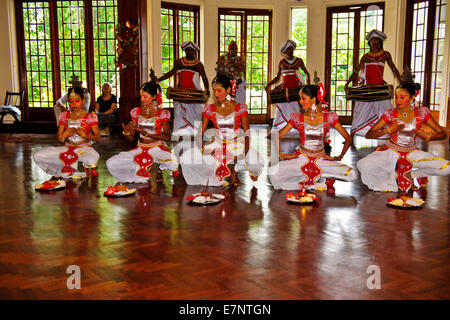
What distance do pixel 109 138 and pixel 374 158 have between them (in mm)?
5559

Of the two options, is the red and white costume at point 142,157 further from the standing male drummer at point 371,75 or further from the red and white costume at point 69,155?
the standing male drummer at point 371,75

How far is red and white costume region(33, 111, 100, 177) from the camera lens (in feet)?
18.6

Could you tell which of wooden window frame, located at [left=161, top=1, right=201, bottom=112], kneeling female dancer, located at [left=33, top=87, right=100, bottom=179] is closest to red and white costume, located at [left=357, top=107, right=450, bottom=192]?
kneeling female dancer, located at [left=33, top=87, right=100, bottom=179]

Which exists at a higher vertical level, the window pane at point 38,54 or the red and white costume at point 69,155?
the window pane at point 38,54

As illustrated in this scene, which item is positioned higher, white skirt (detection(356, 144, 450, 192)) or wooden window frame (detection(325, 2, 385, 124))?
wooden window frame (detection(325, 2, 385, 124))

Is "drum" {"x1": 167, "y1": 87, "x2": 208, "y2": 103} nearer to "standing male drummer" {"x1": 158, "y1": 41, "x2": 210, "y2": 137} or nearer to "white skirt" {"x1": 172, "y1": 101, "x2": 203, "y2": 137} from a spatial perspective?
"standing male drummer" {"x1": 158, "y1": 41, "x2": 210, "y2": 137}

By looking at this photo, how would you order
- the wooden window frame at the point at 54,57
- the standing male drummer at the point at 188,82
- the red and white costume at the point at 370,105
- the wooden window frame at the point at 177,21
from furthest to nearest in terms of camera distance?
the wooden window frame at the point at 177,21, the wooden window frame at the point at 54,57, the red and white costume at the point at 370,105, the standing male drummer at the point at 188,82

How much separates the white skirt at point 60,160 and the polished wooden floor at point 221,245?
0.44 meters

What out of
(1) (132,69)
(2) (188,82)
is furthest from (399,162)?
(1) (132,69)

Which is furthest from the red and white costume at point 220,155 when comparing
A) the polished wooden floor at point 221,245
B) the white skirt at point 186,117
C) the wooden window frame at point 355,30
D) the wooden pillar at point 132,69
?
the wooden window frame at point 355,30

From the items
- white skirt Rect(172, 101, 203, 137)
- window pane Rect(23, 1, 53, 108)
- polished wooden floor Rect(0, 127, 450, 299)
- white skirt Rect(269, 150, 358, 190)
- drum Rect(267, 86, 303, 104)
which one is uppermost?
window pane Rect(23, 1, 53, 108)

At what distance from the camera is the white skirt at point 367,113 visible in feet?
28.5

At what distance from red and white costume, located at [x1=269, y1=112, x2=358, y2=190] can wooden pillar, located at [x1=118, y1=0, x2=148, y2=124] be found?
Answer: 5609 millimetres
